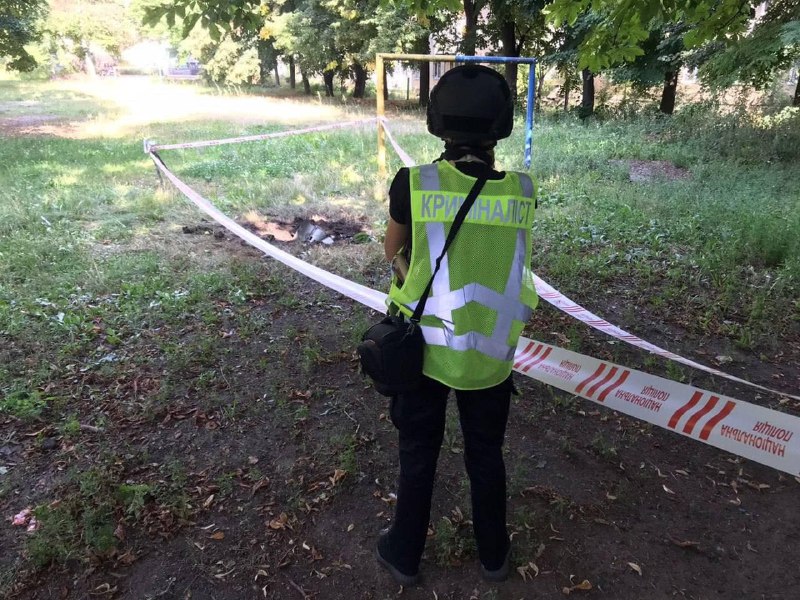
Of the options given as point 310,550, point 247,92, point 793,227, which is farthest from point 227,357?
point 247,92

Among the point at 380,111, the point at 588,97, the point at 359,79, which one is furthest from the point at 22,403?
the point at 359,79

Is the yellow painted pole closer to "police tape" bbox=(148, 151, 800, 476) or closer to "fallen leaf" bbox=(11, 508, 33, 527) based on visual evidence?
"police tape" bbox=(148, 151, 800, 476)

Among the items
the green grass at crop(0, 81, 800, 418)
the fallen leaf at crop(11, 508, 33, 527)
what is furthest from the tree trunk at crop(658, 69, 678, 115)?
the fallen leaf at crop(11, 508, 33, 527)

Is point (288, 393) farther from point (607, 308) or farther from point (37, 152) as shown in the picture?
point (37, 152)

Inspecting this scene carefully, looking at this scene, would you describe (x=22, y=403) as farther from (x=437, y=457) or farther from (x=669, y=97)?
(x=669, y=97)

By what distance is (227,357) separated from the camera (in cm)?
435

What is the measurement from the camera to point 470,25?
2334 cm

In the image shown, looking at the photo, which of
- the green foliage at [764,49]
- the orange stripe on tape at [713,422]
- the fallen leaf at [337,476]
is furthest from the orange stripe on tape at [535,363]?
the green foliage at [764,49]

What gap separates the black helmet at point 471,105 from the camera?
6.35 feet

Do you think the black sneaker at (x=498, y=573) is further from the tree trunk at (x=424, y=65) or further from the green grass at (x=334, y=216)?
the tree trunk at (x=424, y=65)

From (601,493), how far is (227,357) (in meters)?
2.77

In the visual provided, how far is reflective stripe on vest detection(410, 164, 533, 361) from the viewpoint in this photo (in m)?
1.98

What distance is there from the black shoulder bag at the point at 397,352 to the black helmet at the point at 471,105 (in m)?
0.18

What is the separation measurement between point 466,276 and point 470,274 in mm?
16
